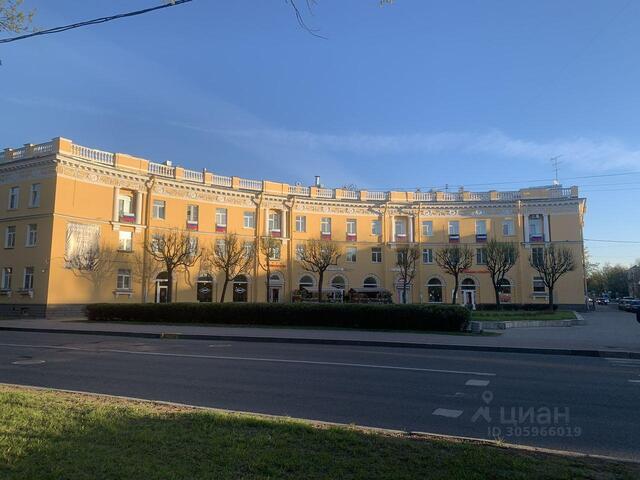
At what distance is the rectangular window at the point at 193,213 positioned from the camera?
48.2m

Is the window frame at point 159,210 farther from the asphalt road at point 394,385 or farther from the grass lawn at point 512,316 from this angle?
the asphalt road at point 394,385

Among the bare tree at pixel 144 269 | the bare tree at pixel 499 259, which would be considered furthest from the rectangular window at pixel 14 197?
the bare tree at pixel 499 259

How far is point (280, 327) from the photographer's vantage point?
25984 mm

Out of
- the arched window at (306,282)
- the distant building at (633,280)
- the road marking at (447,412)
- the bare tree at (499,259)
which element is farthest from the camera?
the distant building at (633,280)

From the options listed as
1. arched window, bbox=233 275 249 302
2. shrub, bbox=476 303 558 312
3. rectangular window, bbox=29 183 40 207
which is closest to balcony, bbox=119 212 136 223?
rectangular window, bbox=29 183 40 207

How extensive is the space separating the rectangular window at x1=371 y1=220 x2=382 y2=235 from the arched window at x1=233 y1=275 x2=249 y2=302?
15367mm

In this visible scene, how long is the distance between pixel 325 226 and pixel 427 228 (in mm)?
11418

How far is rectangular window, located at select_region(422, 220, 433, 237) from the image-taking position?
5709 centimetres

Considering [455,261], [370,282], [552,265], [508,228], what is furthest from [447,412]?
[508,228]

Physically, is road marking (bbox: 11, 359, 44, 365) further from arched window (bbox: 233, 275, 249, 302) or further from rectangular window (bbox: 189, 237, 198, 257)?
arched window (bbox: 233, 275, 249, 302)

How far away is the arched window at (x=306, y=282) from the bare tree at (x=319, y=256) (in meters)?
1.16

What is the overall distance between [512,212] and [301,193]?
22.9 metres

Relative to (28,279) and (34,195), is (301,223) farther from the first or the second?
(28,279)

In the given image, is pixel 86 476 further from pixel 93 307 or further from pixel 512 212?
pixel 512 212
